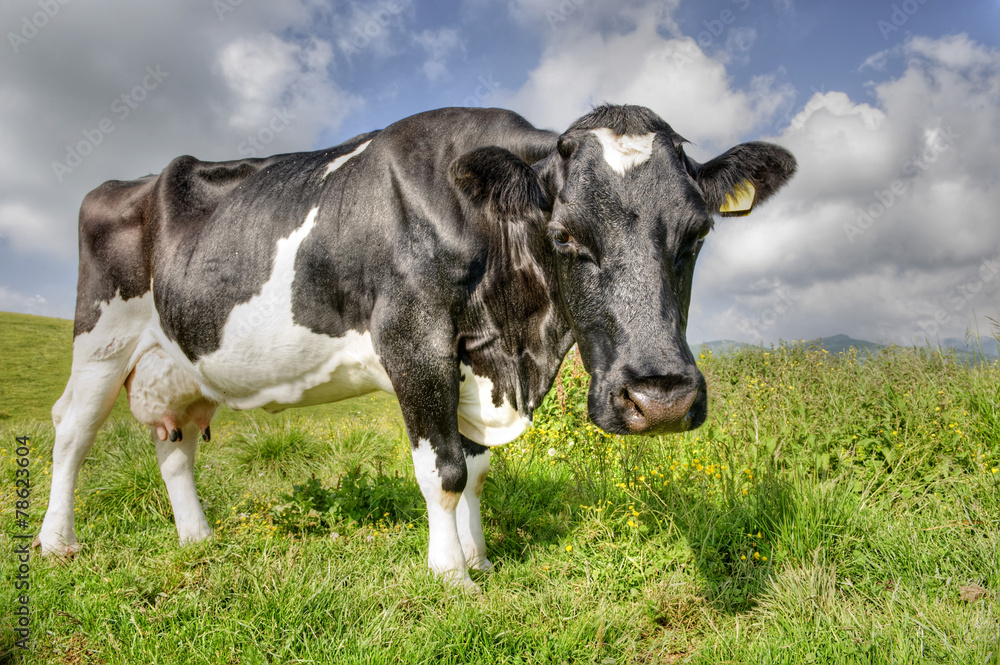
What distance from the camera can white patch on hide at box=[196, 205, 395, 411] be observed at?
368cm

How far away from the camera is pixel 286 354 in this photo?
3.77 m

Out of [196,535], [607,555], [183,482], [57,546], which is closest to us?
[607,555]

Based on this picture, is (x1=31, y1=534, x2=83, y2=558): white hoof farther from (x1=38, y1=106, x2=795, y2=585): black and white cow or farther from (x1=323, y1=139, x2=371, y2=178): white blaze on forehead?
(x1=323, y1=139, x2=371, y2=178): white blaze on forehead

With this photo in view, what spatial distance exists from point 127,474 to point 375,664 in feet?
13.1

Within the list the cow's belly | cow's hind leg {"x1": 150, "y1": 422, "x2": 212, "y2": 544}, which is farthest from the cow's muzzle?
cow's hind leg {"x1": 150, "y1": 422, "x2": 212, "y2": 544}

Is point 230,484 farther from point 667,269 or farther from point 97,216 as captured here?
point 667,269

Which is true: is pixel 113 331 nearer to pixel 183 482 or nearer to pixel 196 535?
pixel 183 482

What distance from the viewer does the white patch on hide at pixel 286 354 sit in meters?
3.68

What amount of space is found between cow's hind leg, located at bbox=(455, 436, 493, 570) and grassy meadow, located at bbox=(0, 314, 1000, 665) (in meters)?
0.18

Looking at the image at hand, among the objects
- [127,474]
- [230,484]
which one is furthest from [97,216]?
[230,484]

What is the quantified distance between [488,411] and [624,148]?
5.55ft

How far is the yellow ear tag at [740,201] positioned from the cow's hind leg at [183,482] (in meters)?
4.50

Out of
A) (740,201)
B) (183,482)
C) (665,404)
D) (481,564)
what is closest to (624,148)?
(740,201)

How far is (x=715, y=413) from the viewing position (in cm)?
671
